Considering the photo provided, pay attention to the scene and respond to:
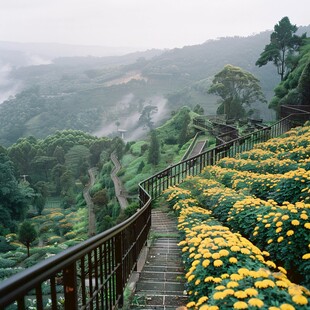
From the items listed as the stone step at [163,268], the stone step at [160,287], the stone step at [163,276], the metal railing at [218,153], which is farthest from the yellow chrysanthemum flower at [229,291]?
the metal railing at [218,153]

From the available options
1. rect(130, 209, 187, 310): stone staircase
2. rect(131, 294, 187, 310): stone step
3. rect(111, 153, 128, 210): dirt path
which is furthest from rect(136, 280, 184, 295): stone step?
rect(111, 153, 128, 210): dirt path

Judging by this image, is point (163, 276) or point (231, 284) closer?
point (231, 284)

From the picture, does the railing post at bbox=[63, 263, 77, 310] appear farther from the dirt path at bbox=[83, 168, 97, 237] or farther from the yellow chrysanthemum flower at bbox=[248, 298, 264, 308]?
the dirt path at bbox=[83, 168, 97, 237]

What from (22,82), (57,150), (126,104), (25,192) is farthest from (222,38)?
(25,192)

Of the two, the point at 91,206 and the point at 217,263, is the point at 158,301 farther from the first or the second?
the point at 91,206

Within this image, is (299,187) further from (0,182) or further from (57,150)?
(57,150)

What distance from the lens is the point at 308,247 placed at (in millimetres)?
4039

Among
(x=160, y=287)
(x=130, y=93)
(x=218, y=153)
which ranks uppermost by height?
(x=130, y=93)

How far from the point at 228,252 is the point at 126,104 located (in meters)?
134

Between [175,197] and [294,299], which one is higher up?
[294,299]

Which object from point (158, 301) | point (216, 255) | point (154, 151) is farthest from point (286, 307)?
point (154, 151)

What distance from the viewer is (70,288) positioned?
6.93 feet

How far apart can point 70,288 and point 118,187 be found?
30968 mm

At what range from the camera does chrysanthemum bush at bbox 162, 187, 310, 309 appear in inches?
104
